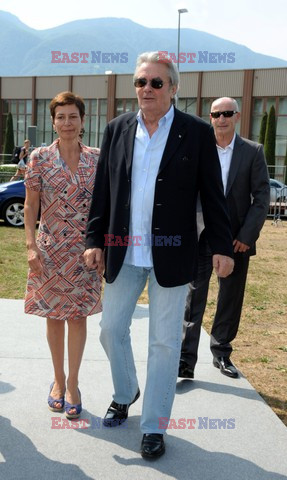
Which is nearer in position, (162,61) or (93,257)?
(162,61)

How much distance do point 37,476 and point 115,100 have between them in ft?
152

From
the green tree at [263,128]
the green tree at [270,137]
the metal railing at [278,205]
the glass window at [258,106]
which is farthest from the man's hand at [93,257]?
the glass window at [258,106]

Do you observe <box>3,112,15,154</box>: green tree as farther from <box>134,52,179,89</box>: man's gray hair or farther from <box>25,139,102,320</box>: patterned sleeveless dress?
<box>134,52,179,89</box>: man's gray hair

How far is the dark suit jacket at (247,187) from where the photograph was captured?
412 centimetres

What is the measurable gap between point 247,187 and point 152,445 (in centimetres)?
209

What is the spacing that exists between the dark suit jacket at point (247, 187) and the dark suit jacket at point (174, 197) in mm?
1069

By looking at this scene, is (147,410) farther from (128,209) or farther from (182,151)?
(182,151)

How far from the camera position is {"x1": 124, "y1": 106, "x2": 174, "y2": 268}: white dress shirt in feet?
9.80

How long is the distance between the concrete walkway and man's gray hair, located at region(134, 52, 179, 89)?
79.3 inches

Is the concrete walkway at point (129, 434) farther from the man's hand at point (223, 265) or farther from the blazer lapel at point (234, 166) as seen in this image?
the blazer lapel at point (234, 166)

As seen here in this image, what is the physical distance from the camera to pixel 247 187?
13.8ft

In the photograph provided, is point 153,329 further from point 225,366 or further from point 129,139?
point 225,366

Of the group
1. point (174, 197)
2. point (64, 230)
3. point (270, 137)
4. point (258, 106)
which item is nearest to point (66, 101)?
point (64, 230)

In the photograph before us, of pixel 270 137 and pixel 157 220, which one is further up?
pixel 270 137
